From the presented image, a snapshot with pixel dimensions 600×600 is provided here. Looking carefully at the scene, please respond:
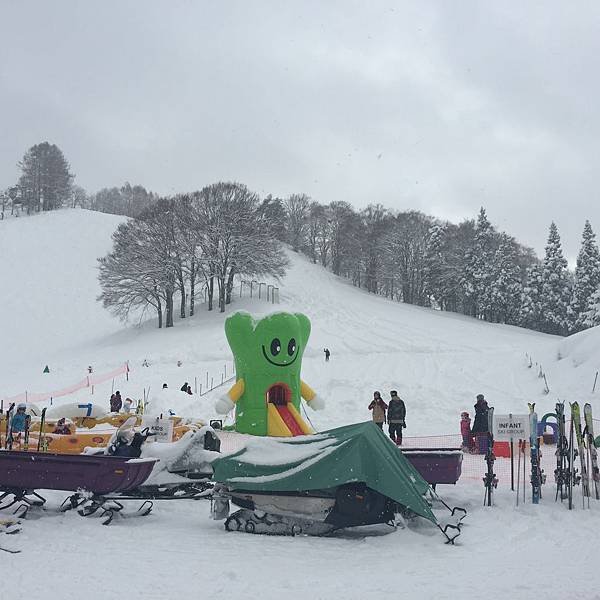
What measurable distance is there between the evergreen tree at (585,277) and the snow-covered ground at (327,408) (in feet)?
23.1

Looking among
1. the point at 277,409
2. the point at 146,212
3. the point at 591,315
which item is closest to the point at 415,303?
the point at 591,315

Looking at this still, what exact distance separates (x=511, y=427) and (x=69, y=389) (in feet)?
76.4

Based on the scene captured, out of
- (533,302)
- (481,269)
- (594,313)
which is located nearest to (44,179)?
(481,269)

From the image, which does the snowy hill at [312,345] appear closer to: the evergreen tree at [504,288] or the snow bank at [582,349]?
the snow bank at [582,349]

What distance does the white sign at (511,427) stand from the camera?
35.9 feet

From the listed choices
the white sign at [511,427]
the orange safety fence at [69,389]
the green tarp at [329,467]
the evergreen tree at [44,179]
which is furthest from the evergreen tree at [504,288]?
the evergreen tree at [44,179]

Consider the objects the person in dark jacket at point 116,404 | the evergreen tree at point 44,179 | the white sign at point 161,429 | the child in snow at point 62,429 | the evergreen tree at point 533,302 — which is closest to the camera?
the white sign at point 161,429

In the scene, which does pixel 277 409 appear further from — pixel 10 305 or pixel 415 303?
pixel 415 303

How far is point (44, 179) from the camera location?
3826 inches

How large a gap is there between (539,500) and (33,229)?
82.3 meters

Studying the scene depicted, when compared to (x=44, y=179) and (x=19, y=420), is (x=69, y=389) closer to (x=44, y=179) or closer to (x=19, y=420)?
(x=19, y=420)

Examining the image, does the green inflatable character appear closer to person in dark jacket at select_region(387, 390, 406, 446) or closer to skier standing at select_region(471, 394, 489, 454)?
person in dark jacket at select_region(387, 390, 406, 446)

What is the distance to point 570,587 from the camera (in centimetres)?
662

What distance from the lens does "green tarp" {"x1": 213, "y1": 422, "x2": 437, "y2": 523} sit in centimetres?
874
